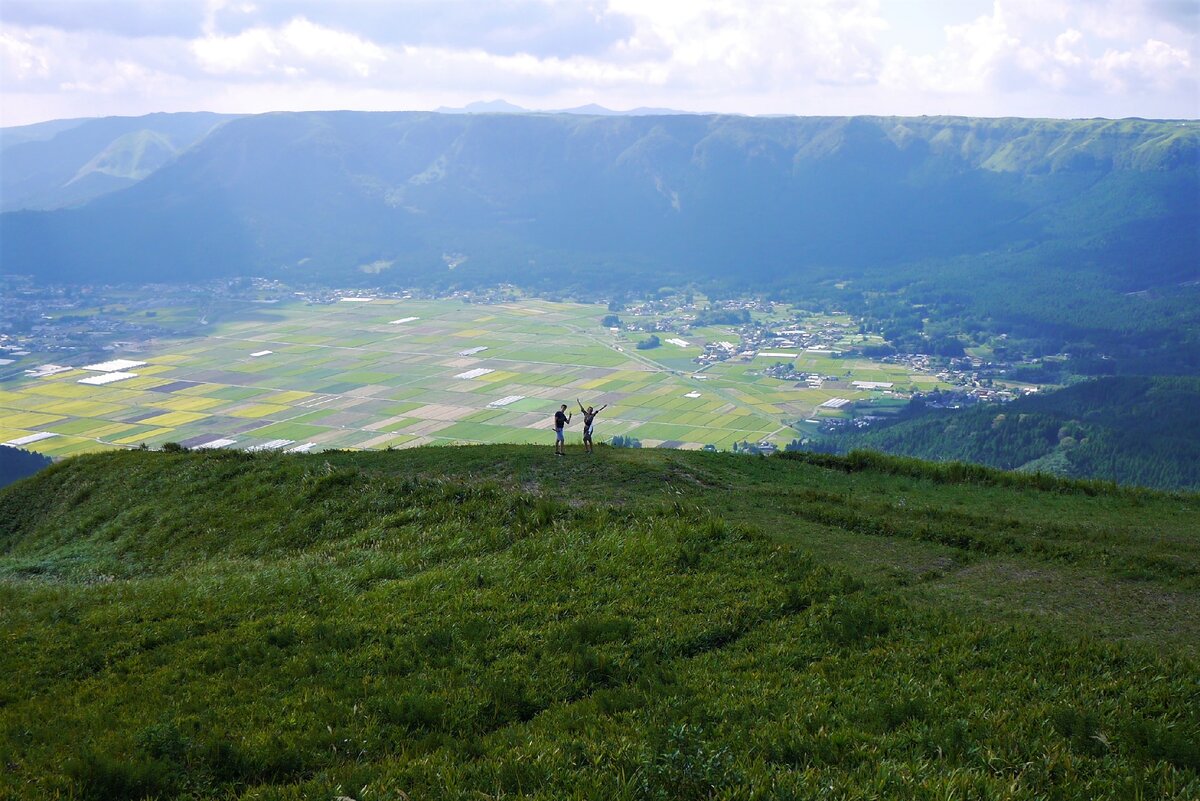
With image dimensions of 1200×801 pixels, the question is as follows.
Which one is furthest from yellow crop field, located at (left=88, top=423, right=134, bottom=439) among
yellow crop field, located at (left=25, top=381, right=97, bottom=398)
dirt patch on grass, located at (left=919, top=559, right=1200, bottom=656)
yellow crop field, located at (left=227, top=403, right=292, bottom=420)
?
dirt patch on grass, located at (left=919, top=559, right=1200, bottom=656)

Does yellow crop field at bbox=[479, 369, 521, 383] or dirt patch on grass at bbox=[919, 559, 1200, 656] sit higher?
yellow crop field at bbox=[479, 369, 521, 383]

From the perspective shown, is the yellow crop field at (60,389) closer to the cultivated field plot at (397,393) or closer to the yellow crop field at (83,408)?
the cultivated field plot at (397,393)

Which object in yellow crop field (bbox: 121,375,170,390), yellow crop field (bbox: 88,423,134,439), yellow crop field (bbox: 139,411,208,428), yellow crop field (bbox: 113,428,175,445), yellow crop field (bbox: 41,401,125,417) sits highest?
yellow crop field (bbox: 121,375,170,390)

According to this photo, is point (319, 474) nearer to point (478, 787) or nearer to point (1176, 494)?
point (478, 787)

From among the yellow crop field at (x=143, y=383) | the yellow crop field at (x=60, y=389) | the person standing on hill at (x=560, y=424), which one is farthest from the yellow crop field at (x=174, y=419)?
the person standing on hill at (x=560, y=424)

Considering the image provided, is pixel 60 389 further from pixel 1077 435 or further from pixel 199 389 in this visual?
pixel 1077 435

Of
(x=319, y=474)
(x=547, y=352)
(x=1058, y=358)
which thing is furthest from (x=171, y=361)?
(x=1058, y=358)

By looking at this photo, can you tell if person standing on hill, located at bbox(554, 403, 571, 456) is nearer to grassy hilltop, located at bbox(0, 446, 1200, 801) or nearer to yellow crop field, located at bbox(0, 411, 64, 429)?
grassy hilltop, located at bbox(0, 446, 1200, 801)
